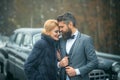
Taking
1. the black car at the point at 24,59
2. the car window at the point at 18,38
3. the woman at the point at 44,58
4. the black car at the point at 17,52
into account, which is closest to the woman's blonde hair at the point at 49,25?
the woman at the point at 44,58

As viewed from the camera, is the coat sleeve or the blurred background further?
the blurred background

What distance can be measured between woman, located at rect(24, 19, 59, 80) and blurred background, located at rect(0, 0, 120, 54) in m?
17.8

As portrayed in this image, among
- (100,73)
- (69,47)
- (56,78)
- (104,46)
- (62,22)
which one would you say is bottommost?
(104,46)

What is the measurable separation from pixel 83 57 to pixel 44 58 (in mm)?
491

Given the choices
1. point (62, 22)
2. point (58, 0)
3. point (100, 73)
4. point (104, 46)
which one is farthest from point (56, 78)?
point (58, 0)

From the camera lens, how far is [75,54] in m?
4.30

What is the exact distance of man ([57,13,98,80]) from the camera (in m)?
4.24

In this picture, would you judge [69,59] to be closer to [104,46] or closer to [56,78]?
[56,78]

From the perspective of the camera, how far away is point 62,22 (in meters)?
4.30

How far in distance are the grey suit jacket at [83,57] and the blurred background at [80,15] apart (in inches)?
693

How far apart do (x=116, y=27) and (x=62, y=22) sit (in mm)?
19231

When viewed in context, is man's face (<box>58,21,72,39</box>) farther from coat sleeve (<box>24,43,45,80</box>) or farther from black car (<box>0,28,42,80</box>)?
black car (<box>0,28,42,80</box>)

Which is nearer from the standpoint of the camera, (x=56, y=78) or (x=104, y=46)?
(x=56, y=78)

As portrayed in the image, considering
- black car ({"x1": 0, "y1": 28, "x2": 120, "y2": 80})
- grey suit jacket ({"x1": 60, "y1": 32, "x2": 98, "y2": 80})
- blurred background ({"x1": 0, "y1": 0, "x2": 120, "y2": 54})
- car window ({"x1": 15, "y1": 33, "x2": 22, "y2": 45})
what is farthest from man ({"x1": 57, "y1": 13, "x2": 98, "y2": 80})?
blurred background ({"x1": 0, "y1": 0, "x2": 120, "y2": 54})
